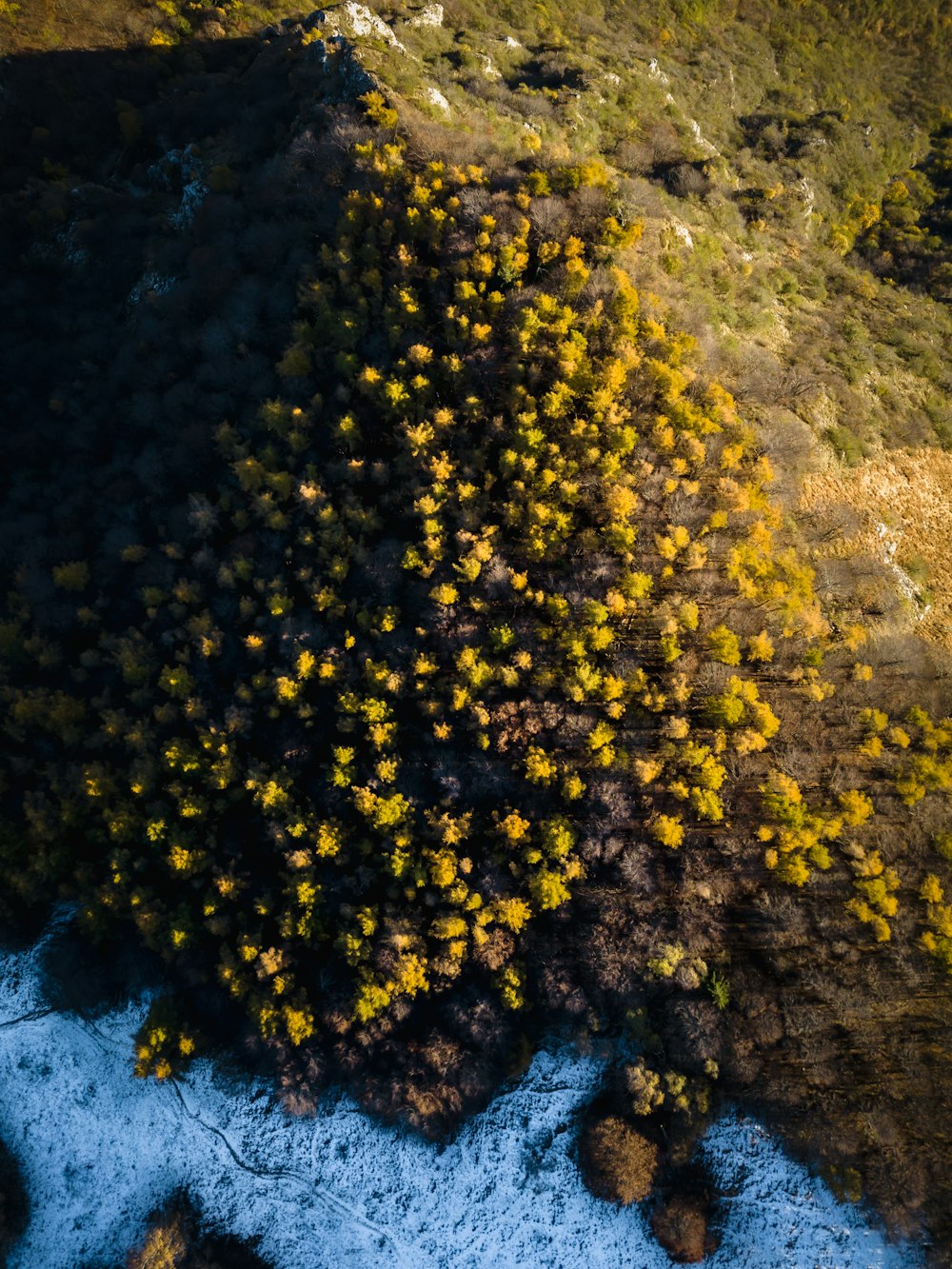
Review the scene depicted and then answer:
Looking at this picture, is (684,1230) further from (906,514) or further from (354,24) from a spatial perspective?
(354,24)

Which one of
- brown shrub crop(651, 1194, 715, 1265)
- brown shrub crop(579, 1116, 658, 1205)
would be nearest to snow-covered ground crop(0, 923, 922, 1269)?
brown shrub crop(651, 1194, 715, 1265)

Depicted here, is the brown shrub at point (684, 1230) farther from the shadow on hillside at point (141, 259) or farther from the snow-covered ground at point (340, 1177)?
the shadow on hillside at point (141, 259)

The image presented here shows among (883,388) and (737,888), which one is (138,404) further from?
(883,388)

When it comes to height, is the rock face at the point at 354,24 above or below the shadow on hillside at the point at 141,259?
above

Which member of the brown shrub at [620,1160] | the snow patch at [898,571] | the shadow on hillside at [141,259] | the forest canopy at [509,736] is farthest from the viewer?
the shadow on hillside at [141,259]

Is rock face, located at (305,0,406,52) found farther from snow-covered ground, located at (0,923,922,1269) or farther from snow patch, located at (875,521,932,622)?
snow-covered ground, located at (0,923,922,1269)

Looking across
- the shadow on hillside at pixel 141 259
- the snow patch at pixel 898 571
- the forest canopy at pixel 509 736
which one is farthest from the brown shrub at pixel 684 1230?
the shadow on hillside at pixel 141 259
